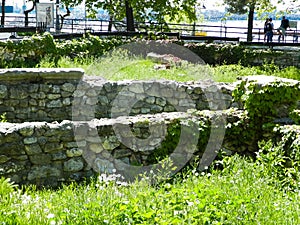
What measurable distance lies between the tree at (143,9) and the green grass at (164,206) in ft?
69.5

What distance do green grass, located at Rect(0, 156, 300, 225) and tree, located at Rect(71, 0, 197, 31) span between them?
21.2 metres

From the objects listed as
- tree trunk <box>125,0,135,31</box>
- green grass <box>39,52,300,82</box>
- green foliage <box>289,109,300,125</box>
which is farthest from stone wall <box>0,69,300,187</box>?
tree trunk <box>125,0,135,31</box>

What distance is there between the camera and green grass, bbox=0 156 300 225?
449 centimetres

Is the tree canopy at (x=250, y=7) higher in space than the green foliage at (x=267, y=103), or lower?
higher

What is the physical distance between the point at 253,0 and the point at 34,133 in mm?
22218

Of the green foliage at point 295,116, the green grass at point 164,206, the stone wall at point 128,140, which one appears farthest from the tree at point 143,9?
the green grass at point 164,206

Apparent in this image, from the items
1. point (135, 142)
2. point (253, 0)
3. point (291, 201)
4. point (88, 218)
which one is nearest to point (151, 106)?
point (135, 142)

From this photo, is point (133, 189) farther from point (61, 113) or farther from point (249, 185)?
point (61, 113)

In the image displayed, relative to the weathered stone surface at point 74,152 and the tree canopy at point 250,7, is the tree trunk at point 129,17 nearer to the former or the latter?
the tree canopy at point 250,7

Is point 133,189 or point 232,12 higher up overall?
point 232,12

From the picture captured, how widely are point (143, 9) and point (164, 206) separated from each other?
78.1 ft

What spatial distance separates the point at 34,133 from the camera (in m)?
6.90

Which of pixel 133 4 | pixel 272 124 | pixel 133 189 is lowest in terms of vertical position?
pixel 133 189

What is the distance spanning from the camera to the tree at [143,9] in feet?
87.1
